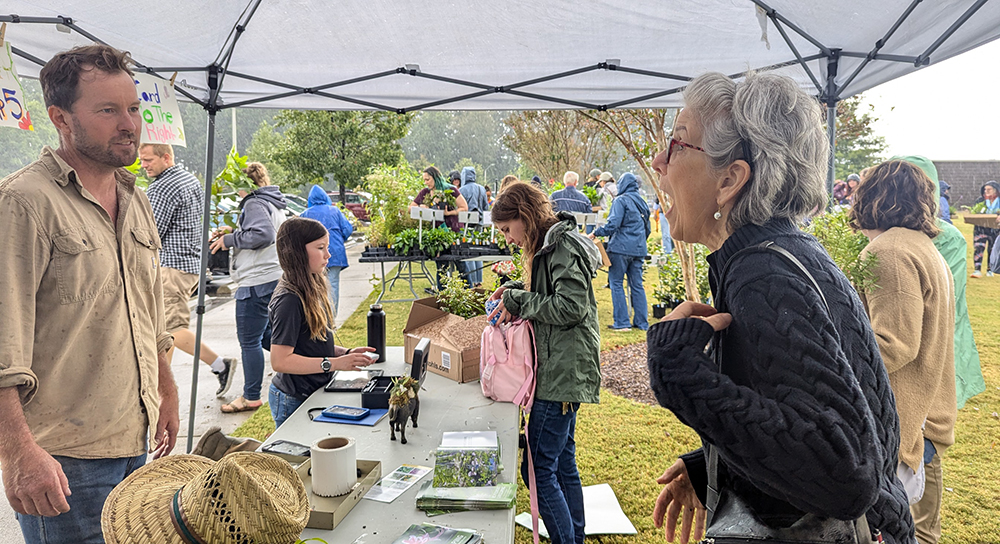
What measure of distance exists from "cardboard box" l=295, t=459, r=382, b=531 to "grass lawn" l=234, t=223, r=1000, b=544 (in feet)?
5.58

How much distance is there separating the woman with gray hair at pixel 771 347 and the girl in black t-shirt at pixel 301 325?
1959mm

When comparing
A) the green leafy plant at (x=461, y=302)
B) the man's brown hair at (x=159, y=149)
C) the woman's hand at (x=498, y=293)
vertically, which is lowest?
the green leafy plant at (x=461, y=302)

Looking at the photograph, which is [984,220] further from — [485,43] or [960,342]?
[485,43]

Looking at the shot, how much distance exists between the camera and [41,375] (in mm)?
1655

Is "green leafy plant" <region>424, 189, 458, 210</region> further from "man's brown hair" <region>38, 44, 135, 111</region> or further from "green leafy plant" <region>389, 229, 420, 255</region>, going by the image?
"man's brown hair" <region>38, 44, 135, 111</region>

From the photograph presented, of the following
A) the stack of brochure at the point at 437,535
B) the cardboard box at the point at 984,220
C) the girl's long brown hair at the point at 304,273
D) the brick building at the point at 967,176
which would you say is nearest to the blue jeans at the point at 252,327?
the girl's long brown hair at the point at 304,273

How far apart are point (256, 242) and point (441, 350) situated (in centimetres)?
264

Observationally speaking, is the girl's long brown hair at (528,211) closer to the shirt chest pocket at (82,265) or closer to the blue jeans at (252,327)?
the shirt chest pocket at (82,265)

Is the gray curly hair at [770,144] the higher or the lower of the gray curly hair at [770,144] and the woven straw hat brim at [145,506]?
the higher

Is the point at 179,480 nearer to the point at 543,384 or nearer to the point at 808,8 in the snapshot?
the point at 543,384

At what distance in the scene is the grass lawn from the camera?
3.50 m

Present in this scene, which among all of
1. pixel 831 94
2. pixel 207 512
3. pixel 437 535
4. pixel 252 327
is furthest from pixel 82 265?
pixel 831 94

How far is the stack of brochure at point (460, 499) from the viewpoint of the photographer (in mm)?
1700

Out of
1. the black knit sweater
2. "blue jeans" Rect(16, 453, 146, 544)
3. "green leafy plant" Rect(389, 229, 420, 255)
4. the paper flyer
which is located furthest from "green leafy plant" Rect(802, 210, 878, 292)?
"green leafy plant" Rect(389, 229, 420, 255)
